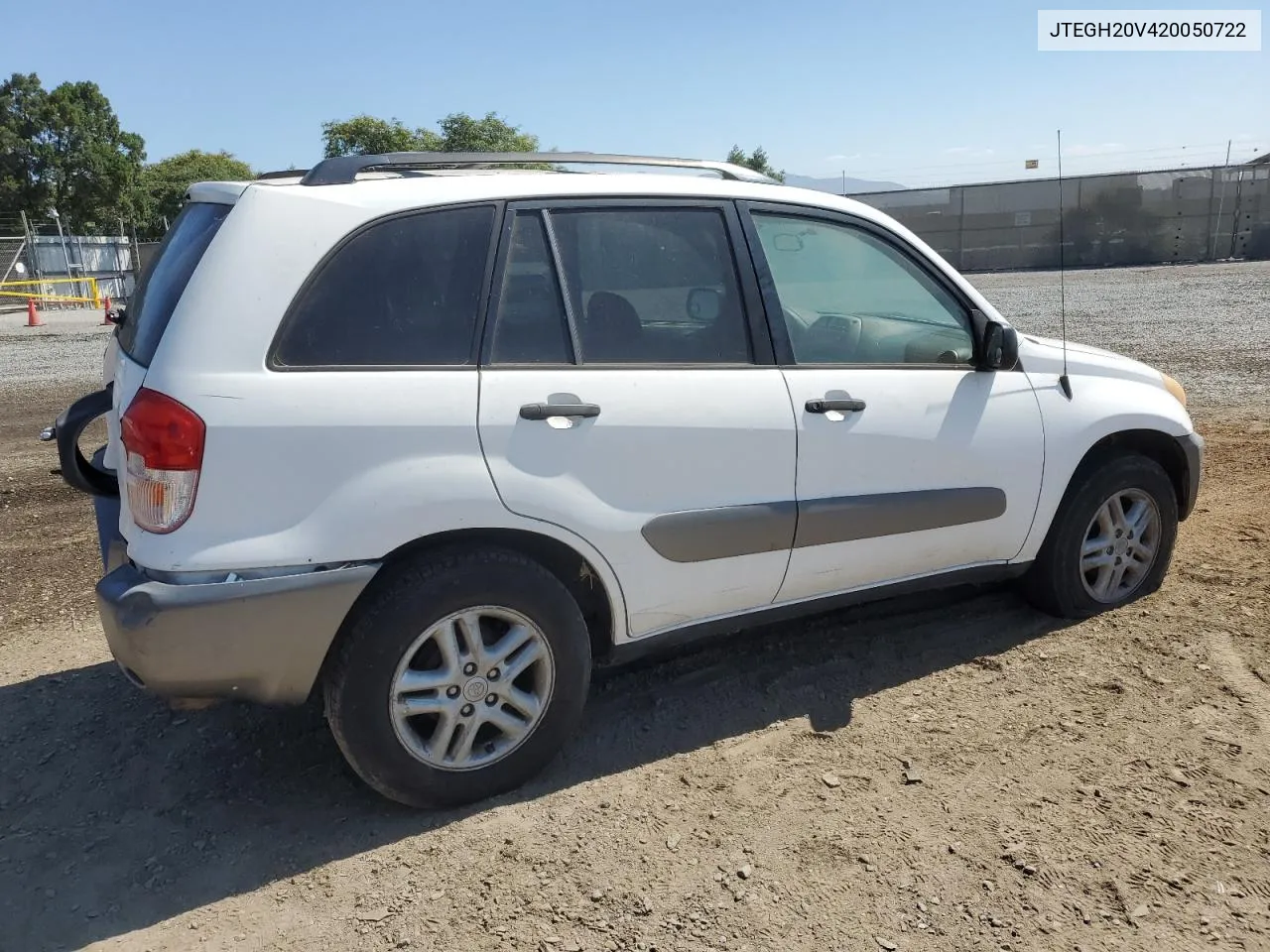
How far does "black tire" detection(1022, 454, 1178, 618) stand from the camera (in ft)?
13.6

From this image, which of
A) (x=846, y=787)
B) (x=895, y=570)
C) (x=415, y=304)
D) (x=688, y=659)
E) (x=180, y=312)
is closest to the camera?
(x=180, y=312)

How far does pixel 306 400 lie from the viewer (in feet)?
8.95

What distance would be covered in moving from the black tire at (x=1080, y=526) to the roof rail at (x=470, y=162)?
1.83 meters

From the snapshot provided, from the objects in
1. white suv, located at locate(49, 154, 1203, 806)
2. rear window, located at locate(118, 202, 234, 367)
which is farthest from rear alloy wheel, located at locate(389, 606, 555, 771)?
rear window, located at locate(118, 202, 234, 367)

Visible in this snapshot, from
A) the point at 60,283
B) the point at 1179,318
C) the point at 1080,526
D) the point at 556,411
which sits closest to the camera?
the point at 556,411

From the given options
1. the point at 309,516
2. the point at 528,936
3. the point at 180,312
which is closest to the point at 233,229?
the point at 180,312

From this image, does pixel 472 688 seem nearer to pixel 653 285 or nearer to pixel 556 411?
pixel 556 411

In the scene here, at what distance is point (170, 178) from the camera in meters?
64.1

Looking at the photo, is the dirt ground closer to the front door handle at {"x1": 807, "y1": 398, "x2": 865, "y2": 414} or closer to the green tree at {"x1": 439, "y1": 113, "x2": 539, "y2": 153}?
the front door handle at {"x1": 807, "y1": 398, "x2": 865, "y2": 414}

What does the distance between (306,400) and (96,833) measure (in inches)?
59.3

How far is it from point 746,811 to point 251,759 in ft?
5.50

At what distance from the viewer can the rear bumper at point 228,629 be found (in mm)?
2631

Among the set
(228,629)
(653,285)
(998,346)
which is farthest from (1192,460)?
(228,629)

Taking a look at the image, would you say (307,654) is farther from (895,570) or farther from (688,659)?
(895,570)
